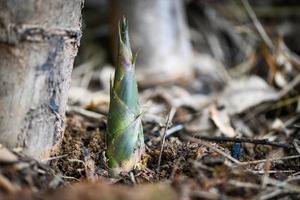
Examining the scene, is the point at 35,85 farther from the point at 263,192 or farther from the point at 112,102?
the point at 263,192

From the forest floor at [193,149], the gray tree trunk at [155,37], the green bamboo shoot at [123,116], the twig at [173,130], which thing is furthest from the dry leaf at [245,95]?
the green bamboo shoot at [123,116]

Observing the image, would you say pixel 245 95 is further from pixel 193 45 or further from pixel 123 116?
pixel 123 116

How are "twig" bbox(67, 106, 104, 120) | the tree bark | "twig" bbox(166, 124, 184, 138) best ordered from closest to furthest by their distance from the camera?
the tree bark < "twig" bbox(166, 124, 184, 138) < "twig" bbox(67, 106, 104, 120)

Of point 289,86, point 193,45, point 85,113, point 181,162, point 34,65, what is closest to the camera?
point 34,65

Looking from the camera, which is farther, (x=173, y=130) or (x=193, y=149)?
(x=173, y=130)

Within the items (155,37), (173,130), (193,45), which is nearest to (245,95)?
(155,37)

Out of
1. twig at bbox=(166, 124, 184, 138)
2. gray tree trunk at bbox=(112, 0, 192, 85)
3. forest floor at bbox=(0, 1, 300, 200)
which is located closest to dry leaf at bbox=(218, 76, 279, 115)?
forest floor at bbox=(0, 1, 300, 200)

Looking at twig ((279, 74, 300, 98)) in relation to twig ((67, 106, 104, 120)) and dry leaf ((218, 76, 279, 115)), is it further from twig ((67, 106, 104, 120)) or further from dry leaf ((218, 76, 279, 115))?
twig ((67, 106, 104, 120))
